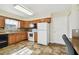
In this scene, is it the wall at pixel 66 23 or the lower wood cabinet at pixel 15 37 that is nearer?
the wall at pixel 66 23

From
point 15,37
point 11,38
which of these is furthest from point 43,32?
point 11,38

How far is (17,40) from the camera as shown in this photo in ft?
10.9

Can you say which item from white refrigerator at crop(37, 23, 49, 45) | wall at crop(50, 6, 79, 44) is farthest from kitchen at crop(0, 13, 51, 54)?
wall at crop(50, 6, 79, 44)

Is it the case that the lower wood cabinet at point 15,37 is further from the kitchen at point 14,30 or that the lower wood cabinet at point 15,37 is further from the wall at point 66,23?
the wall at point 66,23

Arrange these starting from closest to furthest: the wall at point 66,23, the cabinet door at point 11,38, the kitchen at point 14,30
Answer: the wall at point 66,23 < the kitchen at point 14,30 < the cabinet door at point 11,38

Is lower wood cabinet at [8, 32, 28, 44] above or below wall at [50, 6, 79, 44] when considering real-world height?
below

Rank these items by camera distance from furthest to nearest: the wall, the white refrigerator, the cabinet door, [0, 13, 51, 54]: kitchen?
the white refrigerator → the cabinet door → [0, 13, 51, 54]: kitchen → the wall

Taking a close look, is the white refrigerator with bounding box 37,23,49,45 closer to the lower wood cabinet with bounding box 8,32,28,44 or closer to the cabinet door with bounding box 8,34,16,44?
the lower wood cabinet with bounding box 8,32,28,44

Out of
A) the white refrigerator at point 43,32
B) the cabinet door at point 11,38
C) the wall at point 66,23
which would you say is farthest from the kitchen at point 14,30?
the wall at point 66,23

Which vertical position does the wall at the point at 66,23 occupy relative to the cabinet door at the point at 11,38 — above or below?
above
